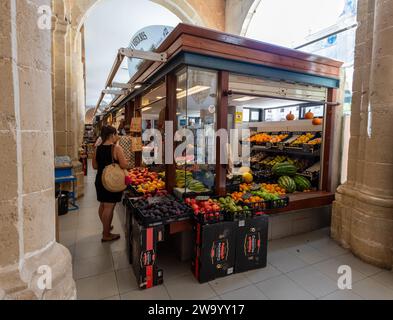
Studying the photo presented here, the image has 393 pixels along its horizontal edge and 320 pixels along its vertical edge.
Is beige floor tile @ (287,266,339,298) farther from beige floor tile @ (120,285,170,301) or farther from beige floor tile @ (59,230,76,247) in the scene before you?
beige floor tile @ (59,230,76,247)

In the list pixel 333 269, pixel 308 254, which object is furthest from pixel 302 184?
pixel 333 269

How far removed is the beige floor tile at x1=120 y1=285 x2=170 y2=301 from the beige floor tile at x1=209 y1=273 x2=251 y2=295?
20.6 inches

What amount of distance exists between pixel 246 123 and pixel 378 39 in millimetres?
3842

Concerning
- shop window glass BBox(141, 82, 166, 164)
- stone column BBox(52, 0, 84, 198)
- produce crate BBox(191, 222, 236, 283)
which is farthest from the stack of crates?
stone column BBox(52, 0, 84, 198)

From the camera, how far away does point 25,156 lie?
1229 millimetres

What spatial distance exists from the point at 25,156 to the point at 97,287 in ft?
6.15

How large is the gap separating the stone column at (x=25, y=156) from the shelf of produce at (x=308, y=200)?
9.73ft

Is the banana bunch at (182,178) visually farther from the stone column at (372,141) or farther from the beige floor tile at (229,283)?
the stone column at (372,141)

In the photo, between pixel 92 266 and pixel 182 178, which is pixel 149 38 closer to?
pixel 182 178

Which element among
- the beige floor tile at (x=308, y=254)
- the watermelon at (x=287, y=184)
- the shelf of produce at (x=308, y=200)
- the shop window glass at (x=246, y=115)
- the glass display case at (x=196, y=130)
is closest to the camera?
the beige floor tile at (x=308, y=254)

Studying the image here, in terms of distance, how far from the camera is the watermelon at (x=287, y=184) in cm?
409

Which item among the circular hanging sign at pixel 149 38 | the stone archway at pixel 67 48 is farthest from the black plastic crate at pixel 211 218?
the stone archway at pixel 67 48
